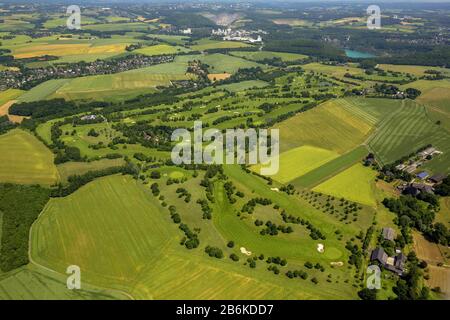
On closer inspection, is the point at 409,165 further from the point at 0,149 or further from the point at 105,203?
the point at 0,149

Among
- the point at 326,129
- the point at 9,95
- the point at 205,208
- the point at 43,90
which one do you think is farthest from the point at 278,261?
the point at 9,95

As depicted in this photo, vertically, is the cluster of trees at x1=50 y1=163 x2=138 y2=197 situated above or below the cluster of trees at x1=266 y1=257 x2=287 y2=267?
above

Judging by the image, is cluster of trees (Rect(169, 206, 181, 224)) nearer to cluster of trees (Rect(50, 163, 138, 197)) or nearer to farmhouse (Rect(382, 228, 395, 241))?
cluster of trees (Rect(50, 163, 138, 197))

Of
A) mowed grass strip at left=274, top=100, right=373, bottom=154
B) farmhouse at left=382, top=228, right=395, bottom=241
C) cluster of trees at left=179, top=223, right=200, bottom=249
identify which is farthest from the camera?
mowed grass strip at left=274, top=100, right=373, bottom=154

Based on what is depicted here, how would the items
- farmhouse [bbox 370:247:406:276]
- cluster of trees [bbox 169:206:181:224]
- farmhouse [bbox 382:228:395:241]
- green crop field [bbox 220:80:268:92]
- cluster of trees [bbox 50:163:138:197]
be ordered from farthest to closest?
green crop field [bbox 220:80:268:92] → cluster of trees [bbox 50:163:138:197] → cluster of trees [bbox 169:206:181:224] → farmhouse [bbox 382:228:395:241] → farmhouse [bbox 370:247:406:276]

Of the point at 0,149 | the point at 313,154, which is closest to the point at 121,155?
the point at 0,149

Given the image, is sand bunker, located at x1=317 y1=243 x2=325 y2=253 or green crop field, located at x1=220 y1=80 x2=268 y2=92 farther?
green crop field, located at x1=220 y1=80 x2=268 y2=92

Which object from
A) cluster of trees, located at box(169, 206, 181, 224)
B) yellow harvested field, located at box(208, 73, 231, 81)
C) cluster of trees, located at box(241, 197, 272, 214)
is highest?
yellow harvested field, located at box(208, 73, 231, 81)

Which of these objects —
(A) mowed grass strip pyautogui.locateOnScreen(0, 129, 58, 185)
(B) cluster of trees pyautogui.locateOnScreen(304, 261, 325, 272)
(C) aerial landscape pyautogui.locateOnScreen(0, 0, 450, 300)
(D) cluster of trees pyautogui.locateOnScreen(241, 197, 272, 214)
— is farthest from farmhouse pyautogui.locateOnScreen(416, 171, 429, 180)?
(A) mowed grass strip pyautogui.locateOnScreen(0, 129, 58, 185)
